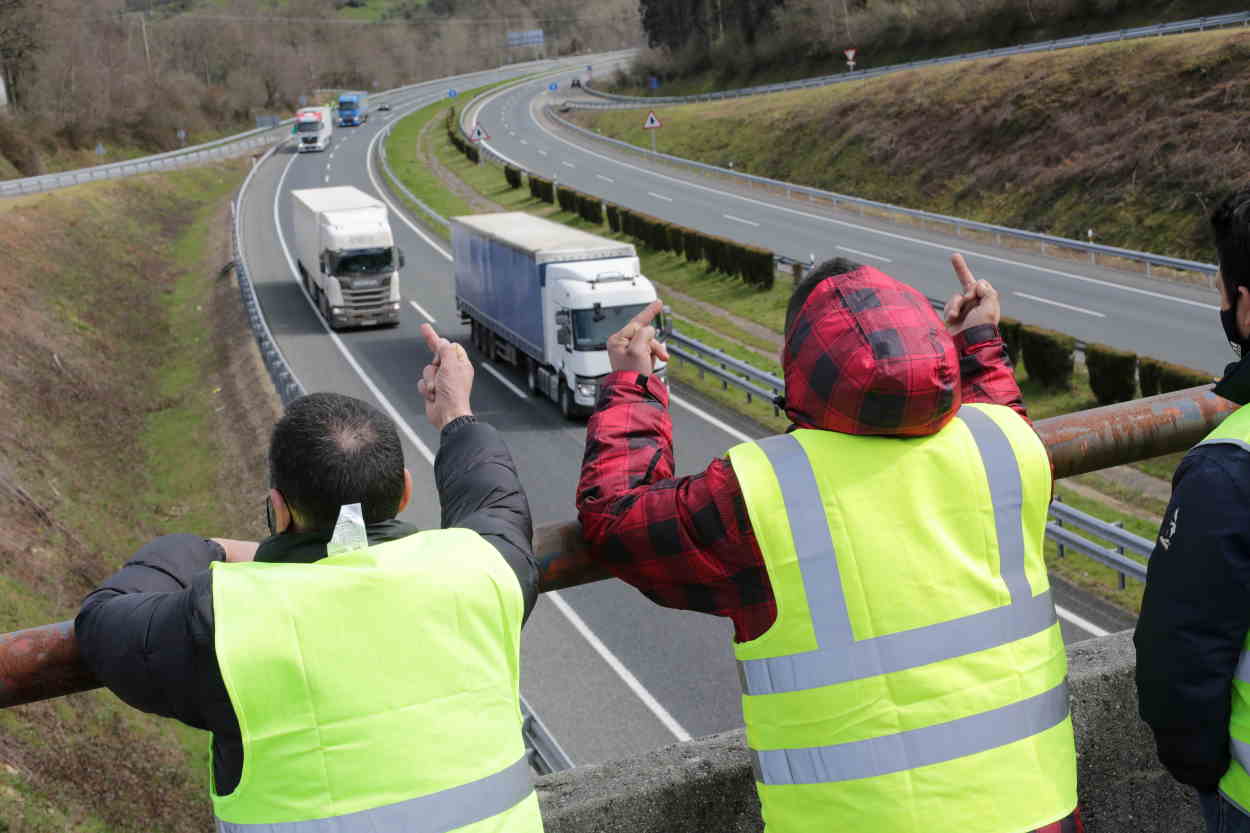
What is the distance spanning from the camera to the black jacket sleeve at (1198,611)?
2.42 metres

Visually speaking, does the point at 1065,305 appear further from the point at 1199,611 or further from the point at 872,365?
the point at 872,365

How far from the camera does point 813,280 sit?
2770mm

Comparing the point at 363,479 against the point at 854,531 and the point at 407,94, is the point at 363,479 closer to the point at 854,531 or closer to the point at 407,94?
the point at 854,531

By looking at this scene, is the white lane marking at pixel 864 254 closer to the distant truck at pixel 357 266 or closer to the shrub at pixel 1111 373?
the distant truck at pixel 357 266

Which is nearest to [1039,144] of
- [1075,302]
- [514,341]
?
[1075,302]

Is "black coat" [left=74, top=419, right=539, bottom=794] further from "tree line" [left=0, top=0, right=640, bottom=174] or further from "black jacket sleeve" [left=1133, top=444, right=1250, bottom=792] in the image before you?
"tree line" [left=0, top=0, right=640, bottom=174]

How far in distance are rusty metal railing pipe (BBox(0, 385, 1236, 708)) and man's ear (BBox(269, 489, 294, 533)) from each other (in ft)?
1.43

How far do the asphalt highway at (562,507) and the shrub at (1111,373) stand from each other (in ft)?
20.7

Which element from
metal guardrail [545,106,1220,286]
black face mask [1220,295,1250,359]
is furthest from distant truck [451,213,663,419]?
black face mask [1220,295,1250,359]

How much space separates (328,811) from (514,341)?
87.6 feet

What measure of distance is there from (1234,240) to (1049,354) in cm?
2251

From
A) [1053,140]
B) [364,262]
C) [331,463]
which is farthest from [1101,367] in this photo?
[1053,140]

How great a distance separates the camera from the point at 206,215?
6138 centimetres

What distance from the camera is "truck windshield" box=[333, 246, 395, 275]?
114ft
